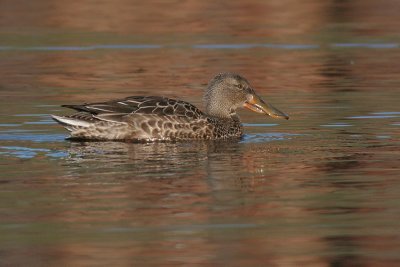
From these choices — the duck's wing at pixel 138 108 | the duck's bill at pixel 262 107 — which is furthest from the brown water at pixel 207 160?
the duck's wing at pixel 138 108

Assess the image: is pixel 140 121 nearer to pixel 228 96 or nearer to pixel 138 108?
pixel 138 108

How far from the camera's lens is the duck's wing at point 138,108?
40.5ft

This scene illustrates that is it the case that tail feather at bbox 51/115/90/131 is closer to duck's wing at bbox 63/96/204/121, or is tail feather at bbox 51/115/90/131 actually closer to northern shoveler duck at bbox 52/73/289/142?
northern shoveler duck at bbox 52/73/289/142

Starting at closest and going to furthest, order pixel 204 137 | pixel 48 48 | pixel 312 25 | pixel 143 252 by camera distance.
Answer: pixel 143 252
pixel 204 137
pixel 48 48
pixel 312 25

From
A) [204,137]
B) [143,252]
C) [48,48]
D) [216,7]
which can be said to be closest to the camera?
[143,252]

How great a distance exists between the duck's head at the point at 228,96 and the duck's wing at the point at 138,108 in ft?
2.60

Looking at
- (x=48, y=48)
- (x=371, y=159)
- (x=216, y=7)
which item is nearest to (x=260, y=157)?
(x=371, y=159)

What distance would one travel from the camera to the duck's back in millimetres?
12344

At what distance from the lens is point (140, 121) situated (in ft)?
40.9

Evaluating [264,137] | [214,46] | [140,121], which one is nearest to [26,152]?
[140,121]

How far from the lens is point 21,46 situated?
21562mm

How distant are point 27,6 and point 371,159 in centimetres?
1623

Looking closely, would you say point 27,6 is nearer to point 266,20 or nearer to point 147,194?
point 266,20

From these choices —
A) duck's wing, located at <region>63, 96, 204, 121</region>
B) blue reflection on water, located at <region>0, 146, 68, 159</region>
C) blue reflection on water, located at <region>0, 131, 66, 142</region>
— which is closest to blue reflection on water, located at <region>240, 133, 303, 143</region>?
duck's wing, located at <region>63, 96, 204, 121</region>
